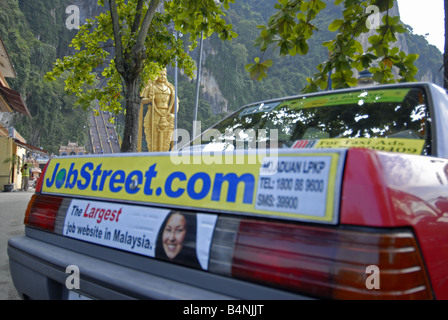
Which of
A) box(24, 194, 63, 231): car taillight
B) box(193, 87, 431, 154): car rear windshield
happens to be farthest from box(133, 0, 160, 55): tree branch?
box(24, 194, 63, 231): car taillight

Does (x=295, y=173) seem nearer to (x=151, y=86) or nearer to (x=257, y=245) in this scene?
(x=257, y=245)

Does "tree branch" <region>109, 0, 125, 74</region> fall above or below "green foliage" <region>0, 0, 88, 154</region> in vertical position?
below

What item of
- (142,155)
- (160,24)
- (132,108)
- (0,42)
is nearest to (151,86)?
(0,42)

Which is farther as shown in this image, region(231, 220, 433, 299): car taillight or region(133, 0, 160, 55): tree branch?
region(133, 0, 160, 55): tree branch

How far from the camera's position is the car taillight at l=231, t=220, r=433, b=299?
1052mm

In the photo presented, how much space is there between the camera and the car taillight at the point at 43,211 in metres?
2.01

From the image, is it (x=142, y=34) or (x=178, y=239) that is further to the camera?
(x=142, y=34)

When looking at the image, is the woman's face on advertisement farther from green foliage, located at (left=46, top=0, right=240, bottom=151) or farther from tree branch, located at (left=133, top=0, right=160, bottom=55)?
tree branch, located at (left=133, top=0, right=160, bottom=55)

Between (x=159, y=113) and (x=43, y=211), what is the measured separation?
54.0ft

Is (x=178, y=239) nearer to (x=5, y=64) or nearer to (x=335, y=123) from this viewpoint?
(x=335, y=123)

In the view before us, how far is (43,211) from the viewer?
2086 mm

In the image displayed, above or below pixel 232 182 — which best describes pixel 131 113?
above

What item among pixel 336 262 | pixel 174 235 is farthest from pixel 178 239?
pixel 336 262

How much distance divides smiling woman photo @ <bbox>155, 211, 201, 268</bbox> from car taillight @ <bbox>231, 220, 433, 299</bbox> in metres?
0.23
